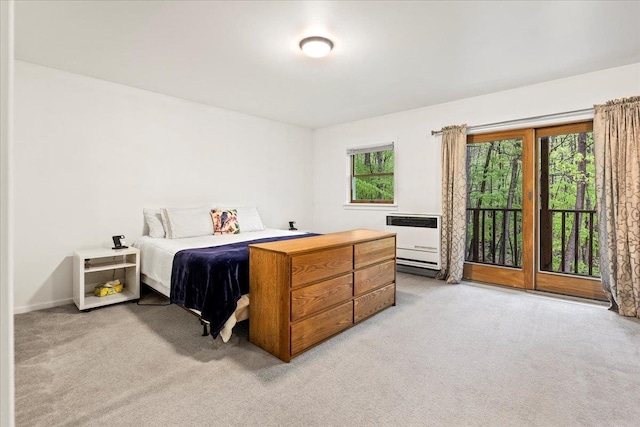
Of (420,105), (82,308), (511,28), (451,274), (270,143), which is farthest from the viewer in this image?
(270,143)

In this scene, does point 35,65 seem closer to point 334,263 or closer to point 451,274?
point 334,263

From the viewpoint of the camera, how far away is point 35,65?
9.77ft

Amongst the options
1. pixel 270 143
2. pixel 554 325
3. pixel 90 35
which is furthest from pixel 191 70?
pixel 554 325

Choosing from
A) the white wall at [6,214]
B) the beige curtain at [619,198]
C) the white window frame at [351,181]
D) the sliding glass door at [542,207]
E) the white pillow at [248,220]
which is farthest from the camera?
the white window frame at [351,181]

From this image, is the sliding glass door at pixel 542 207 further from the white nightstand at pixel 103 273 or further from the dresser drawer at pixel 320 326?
the white nightstand at pixel 103 273

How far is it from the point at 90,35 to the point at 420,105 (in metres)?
3.69

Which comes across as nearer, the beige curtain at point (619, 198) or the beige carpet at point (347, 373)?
the beige carpet at point (347, 373)

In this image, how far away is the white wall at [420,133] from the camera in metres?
3.17

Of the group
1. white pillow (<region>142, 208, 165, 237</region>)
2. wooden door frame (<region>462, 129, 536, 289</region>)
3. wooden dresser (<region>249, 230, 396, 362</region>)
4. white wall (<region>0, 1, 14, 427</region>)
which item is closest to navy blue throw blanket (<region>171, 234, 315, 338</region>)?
wooden dresser (<region>249, 230, 396, 362</region>)

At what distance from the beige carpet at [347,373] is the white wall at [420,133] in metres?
2.10

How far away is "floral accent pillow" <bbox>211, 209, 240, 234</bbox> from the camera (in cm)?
390

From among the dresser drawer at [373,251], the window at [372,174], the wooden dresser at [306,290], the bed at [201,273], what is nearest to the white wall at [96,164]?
the bed at [201,273]

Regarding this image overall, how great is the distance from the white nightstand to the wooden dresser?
5.58 ft

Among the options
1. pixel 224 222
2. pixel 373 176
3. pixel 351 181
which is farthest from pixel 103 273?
pixel 373 176
